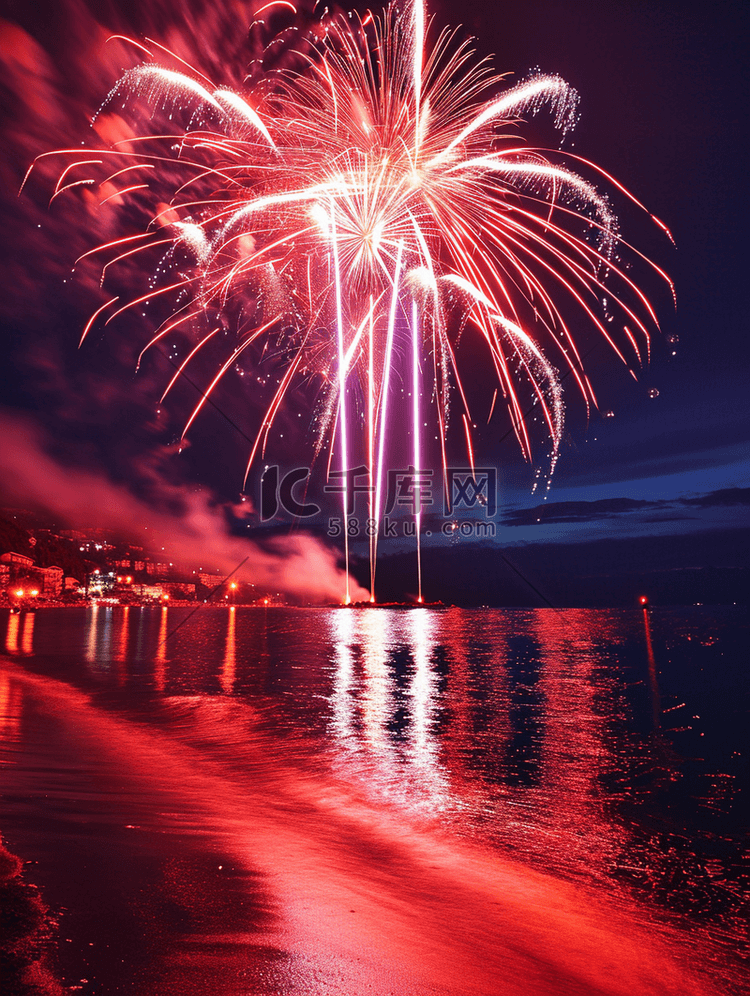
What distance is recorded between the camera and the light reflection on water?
10484 mm

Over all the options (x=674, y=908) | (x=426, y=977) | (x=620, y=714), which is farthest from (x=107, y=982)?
(x=620, y=714)

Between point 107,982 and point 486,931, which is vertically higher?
point 107,982

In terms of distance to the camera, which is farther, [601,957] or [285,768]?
[285,768]

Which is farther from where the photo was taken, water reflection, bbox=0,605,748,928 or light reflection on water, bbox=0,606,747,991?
water reflection, bbox=0,605,748,928

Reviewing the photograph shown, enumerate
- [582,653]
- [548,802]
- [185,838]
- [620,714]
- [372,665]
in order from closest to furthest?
1. [185,838]
2. [548,802]
3. [620,714]
4. [372,665]
5. [582,653]

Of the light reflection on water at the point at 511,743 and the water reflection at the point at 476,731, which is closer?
the light reflection on water at the point at 511,743

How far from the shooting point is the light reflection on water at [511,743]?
1048cm

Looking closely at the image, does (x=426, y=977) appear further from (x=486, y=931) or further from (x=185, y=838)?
(x=185, y=838)

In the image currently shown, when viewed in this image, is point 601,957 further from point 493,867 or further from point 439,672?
point 439,672

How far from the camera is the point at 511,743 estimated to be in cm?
1969

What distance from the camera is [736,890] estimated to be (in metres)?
9.01

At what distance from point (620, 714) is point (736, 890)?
18.6 meters

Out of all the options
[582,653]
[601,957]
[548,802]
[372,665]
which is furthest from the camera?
[582,653]

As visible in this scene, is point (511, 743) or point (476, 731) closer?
point (511, 743)
